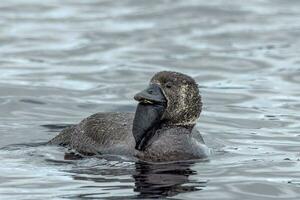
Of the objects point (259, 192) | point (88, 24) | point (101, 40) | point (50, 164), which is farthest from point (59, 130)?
point (88, 24)

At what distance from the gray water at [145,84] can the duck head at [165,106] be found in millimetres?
403

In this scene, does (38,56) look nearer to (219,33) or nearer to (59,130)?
(219,33)

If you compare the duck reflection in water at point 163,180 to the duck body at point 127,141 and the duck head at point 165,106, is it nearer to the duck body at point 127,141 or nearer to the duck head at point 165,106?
the duck body at point 127,141

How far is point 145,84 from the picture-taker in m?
17.8

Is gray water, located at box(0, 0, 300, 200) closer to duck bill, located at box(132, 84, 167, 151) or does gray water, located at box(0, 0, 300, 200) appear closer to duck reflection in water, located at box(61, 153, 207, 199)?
duck reflection in water, located at box(61, 153, 207, 199)

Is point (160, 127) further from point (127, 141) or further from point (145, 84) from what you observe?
point (145, 84)

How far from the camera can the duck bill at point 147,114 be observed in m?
11.6

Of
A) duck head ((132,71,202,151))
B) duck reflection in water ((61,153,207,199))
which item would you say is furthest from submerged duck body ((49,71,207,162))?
duck reflection in water ((61,153,207,199))

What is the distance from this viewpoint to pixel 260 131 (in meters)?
13.9

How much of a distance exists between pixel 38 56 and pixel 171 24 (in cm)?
418

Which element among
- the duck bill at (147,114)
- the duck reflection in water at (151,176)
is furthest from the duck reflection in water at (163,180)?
the duck bill at (147,114)

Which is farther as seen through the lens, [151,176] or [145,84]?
[145,84]

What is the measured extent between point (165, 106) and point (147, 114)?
0.27 m

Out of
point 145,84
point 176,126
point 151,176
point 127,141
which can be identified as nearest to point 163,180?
point 151,176
